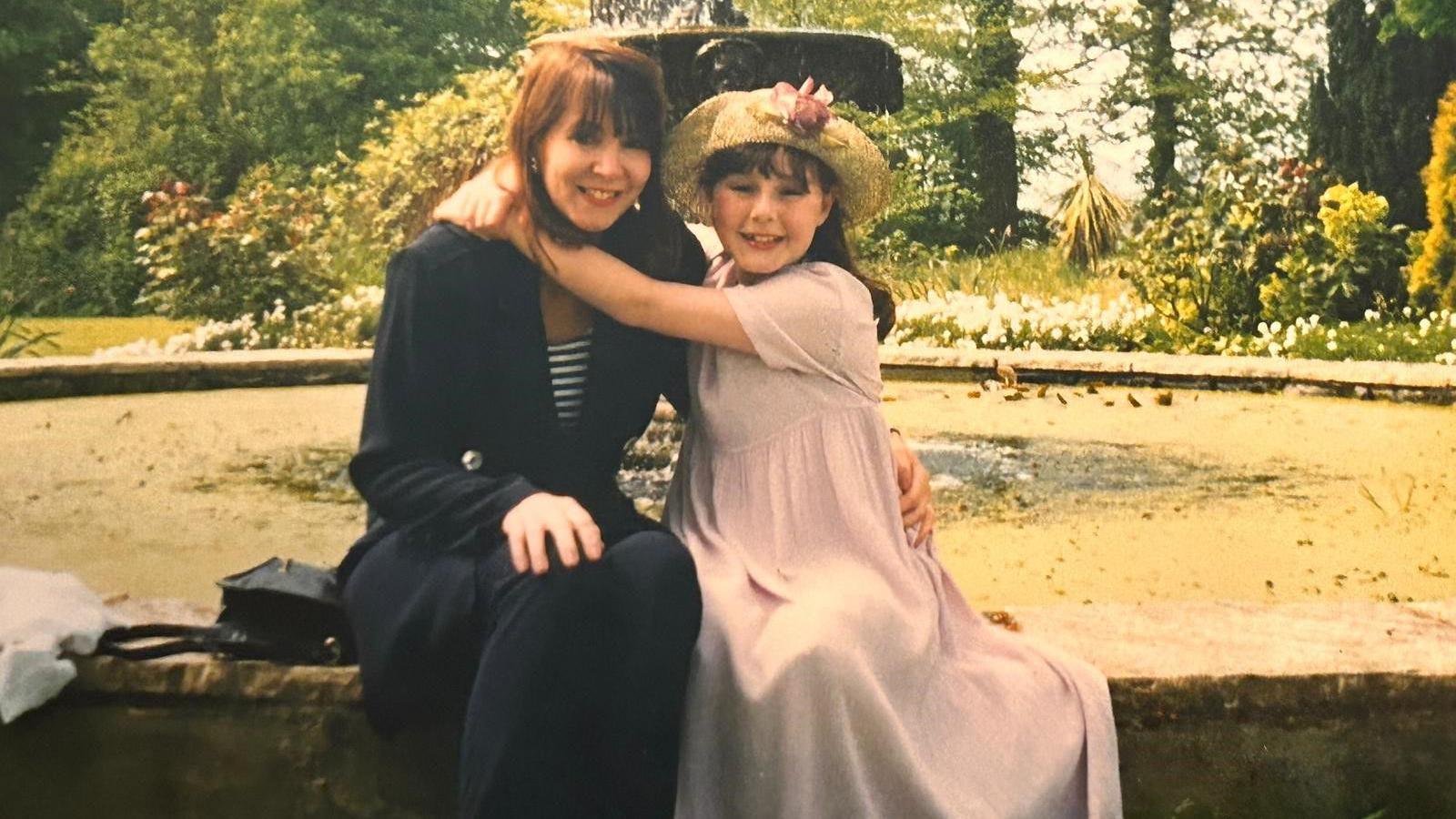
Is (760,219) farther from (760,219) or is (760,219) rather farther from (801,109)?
(801,109)

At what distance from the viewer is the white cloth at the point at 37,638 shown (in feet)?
7.32

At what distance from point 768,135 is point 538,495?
0.68m

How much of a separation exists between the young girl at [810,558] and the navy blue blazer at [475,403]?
0.09 m

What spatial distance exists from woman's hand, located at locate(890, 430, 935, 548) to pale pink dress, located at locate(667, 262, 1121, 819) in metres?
0.04

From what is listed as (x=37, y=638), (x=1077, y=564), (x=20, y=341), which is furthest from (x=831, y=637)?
(x=20, y=341)

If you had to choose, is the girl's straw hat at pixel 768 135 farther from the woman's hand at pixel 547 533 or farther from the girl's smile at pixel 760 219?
the woman's hand at pixel 547 533

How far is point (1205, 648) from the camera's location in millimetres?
Result: 2457

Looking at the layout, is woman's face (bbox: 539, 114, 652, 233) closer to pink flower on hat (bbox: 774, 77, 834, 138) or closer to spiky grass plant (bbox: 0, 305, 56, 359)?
pink flower on hat (bbox: 774, 77, 834, 138)

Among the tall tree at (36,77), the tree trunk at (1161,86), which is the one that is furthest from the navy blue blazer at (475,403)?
the tree trunk at (1161,86)

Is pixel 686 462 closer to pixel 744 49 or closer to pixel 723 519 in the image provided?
pixel 723 519

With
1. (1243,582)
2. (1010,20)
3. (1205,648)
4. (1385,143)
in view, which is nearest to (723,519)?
(1205,648)

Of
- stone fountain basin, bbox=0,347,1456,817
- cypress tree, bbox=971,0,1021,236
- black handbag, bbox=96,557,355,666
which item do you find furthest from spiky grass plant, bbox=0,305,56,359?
cypress tree, bbox=971,0,1021,236

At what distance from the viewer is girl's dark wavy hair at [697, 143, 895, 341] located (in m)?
2.43

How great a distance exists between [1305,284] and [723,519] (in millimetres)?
7373
